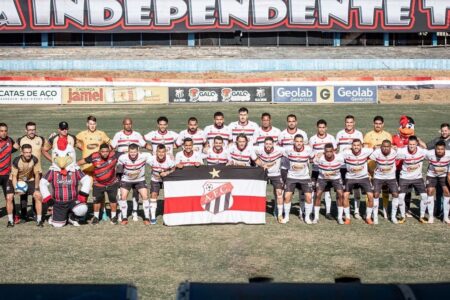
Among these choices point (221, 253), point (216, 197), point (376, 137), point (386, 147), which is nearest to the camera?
point (221, 253)

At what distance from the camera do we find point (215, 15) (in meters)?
57.1

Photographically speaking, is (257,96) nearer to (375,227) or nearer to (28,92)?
(28,92)

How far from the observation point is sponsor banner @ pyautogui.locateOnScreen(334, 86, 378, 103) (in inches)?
1763

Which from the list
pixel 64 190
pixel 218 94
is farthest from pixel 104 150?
pixel 218 94

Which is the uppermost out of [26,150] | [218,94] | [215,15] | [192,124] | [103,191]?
→ [215,15]

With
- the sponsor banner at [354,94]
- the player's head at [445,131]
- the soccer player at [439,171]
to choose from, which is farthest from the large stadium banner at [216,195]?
the sponsor banner at [354,94]

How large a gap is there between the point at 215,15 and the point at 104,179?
147 feet

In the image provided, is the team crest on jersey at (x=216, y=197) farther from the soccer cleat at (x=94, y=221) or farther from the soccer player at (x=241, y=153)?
the soccer cleat at (x=94, y=221)

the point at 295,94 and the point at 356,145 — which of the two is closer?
the point at 356,145

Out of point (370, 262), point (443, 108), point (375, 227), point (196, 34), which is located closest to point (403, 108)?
point (443, 108)

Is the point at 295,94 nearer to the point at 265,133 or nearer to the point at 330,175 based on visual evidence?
the point at 265,133

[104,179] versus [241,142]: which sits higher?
[241,142]

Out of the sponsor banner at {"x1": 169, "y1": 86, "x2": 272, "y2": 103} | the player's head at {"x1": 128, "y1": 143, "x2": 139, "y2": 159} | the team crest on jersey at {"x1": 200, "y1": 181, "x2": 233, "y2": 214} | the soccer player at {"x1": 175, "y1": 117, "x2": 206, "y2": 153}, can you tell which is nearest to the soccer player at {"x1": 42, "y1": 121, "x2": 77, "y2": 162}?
the player's head at {"x1": 128, "y1": 143, "x2": 139, "y2": 159}

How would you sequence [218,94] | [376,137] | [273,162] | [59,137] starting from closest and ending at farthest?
1. [273,162]
2. [59,137]
3. [376,137]
4. [218,94]
